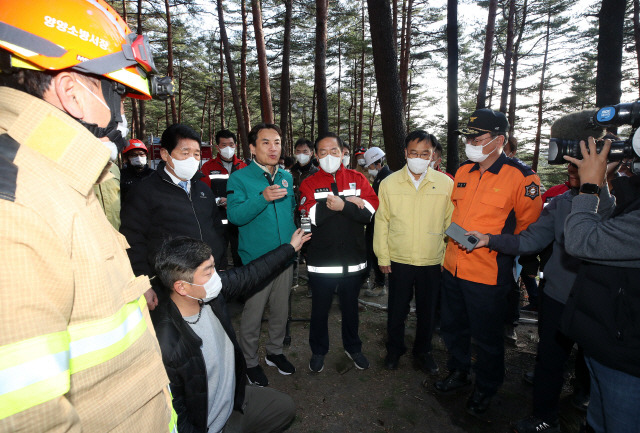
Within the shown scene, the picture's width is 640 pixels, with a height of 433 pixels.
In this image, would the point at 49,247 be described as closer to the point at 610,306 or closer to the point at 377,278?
the point at 610,306

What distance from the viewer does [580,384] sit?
2.91 meters

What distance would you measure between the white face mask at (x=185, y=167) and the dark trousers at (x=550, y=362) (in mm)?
3246

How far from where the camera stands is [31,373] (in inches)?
24.6

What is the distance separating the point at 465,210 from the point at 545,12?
75.1ft

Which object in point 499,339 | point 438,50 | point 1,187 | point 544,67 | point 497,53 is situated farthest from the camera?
point 544,67

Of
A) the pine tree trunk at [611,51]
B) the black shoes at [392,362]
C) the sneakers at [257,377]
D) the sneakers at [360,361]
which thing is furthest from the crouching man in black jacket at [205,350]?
the pine tree trunk at [611,51]

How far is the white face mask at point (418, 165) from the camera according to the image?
10.7 feet

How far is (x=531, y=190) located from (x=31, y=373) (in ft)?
10.4

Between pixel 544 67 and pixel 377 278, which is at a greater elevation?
pixel 544 67

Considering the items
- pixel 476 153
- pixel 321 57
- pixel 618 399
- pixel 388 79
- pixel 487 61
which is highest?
pixel 487 61

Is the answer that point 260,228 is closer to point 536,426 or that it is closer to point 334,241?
point 334,241

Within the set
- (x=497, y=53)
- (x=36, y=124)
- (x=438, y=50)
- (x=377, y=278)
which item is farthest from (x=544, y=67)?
(x=36, y=124)

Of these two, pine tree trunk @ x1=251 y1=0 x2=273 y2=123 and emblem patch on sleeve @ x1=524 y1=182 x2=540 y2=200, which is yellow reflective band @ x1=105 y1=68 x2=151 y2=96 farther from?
pine tree trunk @ x1=251 y1=0 x2=273 y2=123

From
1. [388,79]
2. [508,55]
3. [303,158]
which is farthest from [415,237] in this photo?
[508,55]
